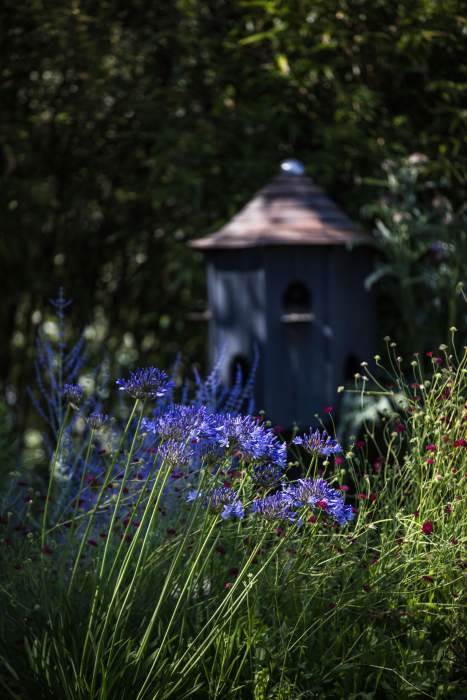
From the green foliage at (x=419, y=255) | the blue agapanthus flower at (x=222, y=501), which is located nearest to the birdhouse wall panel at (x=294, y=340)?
the green foliage at (x=419, y=255)

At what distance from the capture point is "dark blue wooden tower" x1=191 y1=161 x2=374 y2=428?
5.61m

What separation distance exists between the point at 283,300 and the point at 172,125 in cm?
200

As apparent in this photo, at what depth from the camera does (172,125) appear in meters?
7.11

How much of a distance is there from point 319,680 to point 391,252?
150 inches

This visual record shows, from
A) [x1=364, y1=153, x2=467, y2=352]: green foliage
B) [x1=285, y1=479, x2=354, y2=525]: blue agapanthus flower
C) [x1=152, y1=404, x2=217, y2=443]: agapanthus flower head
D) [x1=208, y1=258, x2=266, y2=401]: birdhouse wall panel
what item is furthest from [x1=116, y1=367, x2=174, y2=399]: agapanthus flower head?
[x1=364, y1=153, x2=467, y2=352]: green foliage

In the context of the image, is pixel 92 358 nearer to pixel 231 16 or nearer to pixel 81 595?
pixel 231 16

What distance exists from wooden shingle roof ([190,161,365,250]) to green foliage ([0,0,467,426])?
2.56 feet

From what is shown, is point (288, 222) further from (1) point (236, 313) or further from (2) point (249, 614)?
(2) point (249, 614)

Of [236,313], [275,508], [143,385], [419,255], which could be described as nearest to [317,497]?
[275,508]

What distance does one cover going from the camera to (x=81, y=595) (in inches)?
101

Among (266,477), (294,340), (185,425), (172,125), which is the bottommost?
(294,340)

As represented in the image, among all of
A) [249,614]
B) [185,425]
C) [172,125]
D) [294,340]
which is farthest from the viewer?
[172,125]

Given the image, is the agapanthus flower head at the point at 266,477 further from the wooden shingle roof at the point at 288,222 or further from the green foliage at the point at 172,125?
the green foliage at the point at 172,125

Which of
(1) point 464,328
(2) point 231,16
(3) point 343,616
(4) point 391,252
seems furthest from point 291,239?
(3) point 343,616
